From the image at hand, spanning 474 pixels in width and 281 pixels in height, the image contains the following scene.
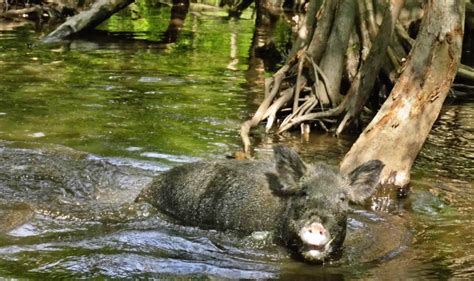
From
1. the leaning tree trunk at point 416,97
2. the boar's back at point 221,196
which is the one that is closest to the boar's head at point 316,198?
the boar's back at point 221,196

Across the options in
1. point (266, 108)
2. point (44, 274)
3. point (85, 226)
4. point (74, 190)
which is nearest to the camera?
point (44, 274)

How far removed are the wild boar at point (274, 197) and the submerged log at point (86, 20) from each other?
14069mm

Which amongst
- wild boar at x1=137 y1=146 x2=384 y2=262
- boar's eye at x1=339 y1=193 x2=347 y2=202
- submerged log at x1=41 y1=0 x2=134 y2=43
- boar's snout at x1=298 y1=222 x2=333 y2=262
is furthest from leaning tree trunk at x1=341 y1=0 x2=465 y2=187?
submerged log at x1=41 y1=0 x2=134 y2=43

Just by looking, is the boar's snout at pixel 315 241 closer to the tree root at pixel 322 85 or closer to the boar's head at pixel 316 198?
the boar's head at pixel 316 198

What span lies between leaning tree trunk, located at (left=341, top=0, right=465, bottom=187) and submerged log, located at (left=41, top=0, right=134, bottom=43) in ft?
44.6

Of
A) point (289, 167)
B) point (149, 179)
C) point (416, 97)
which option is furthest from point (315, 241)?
point (416, 97)

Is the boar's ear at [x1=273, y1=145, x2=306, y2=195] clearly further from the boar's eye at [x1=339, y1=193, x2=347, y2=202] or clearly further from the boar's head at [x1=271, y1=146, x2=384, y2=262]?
the boar's eye at [x1=339, y1=193, x2=347, y2=202]

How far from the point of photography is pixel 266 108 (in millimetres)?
13383

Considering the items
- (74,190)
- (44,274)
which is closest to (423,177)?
(74,190)

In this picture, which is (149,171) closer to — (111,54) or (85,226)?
(85,226)

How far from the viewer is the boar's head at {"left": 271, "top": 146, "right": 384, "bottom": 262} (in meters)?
6.84

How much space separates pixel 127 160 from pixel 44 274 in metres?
4.04

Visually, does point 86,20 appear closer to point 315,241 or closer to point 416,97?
point 416,97

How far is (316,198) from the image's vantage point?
715 cm
